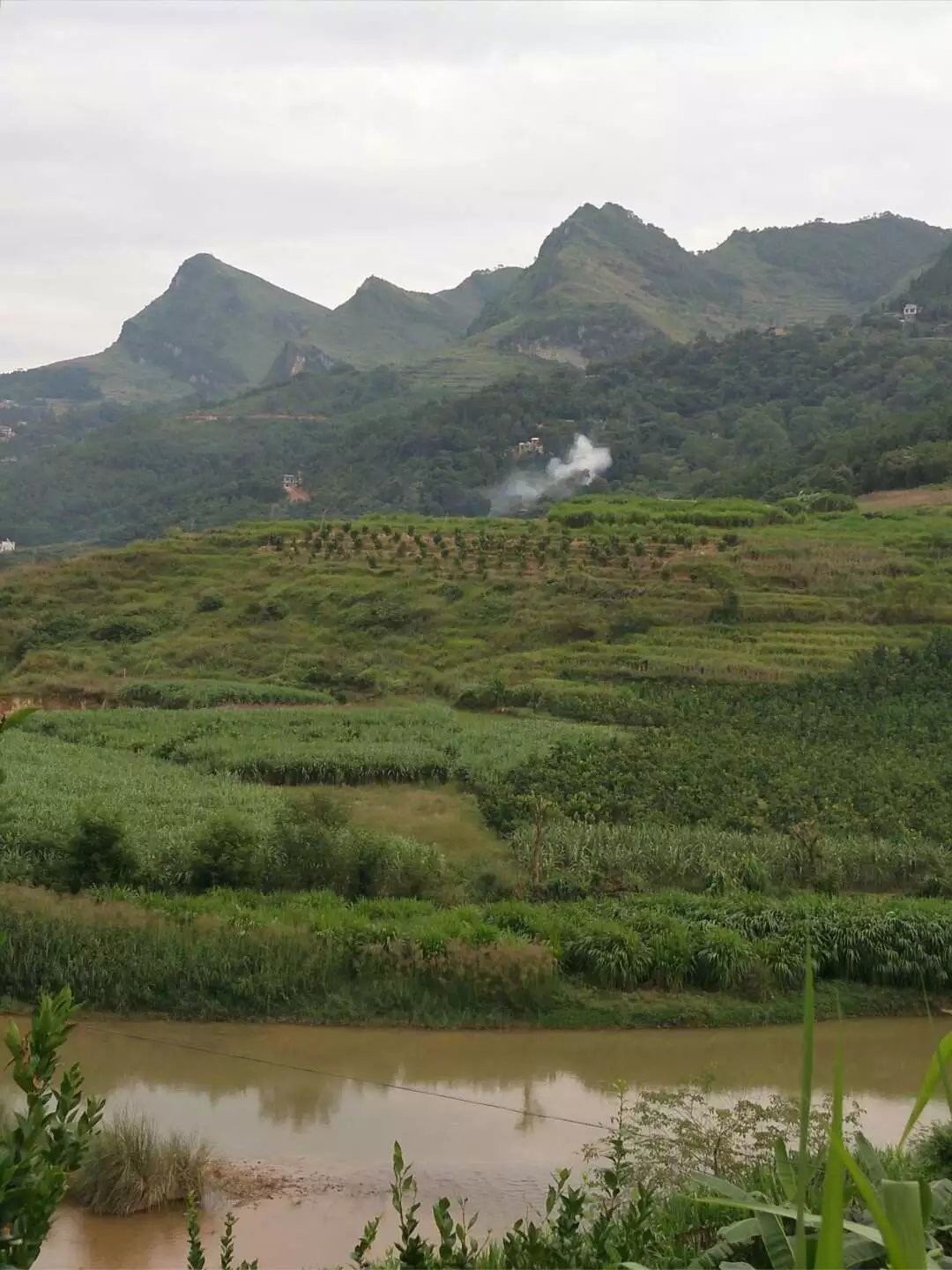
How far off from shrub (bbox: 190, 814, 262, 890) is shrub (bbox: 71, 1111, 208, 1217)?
6480 mm

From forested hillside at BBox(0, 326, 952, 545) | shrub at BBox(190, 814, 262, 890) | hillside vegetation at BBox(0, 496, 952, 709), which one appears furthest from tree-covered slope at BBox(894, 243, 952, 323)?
shrub at BBox(190, 814, 262, 890)

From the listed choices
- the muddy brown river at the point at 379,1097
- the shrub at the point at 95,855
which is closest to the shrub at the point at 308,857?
the shrub at the point at 95,855

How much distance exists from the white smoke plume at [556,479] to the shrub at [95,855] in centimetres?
5598

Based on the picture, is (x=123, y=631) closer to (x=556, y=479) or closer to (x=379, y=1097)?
(x=379, y=1097)

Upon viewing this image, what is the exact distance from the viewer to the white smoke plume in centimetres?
7353

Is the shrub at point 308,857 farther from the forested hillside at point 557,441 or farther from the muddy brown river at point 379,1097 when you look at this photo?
the forested hillside at point 557,441

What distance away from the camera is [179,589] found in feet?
134

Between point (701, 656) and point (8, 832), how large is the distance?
17646mm

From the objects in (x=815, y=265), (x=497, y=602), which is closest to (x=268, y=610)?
(x=497, y=602)

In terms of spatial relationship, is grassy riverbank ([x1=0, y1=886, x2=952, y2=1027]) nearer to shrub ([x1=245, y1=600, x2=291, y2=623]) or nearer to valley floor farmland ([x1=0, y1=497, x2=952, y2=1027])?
valley floor farmland ([x1=0, y1=497, x2=952, y2=1027])

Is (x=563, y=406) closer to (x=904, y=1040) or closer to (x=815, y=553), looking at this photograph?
(x=815, y=553)

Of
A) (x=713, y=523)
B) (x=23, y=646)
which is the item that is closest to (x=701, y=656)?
(x=713, y=523)

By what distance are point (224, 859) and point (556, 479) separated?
202ft

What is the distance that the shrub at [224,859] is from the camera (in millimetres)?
16469
